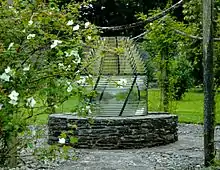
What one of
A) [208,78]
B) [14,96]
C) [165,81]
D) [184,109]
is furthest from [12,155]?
[184,109]

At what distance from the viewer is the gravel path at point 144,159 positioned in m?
7.29

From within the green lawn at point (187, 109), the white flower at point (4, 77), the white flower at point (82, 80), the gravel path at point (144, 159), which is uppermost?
the white flower at point (4, 77)

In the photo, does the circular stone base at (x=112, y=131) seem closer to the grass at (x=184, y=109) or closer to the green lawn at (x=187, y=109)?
the grass at (x=184, y=109)

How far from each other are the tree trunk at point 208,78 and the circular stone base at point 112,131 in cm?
214

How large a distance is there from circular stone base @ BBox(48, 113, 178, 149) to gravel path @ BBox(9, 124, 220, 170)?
0.72ft

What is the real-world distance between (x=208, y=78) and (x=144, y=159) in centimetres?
167

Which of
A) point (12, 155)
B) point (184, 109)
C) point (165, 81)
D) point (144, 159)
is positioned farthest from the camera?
point (184, 109)

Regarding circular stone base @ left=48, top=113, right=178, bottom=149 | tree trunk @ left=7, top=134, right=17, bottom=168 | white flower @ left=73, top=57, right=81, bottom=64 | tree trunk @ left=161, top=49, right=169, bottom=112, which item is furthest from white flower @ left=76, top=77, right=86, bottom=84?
tree trunk @ left=161, top=49, right=169, bottom=112

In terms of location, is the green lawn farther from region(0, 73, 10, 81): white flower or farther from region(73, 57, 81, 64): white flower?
region(0, 73, 10, 81): white flower

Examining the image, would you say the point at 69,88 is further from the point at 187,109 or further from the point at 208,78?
the point at 187,109

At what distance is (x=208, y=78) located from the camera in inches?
278

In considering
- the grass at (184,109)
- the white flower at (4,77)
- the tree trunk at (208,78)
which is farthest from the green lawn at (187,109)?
the white flower at (4,77)

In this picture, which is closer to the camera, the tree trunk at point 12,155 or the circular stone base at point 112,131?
the tree trunk at point 12,155

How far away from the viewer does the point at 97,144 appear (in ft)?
29.5
